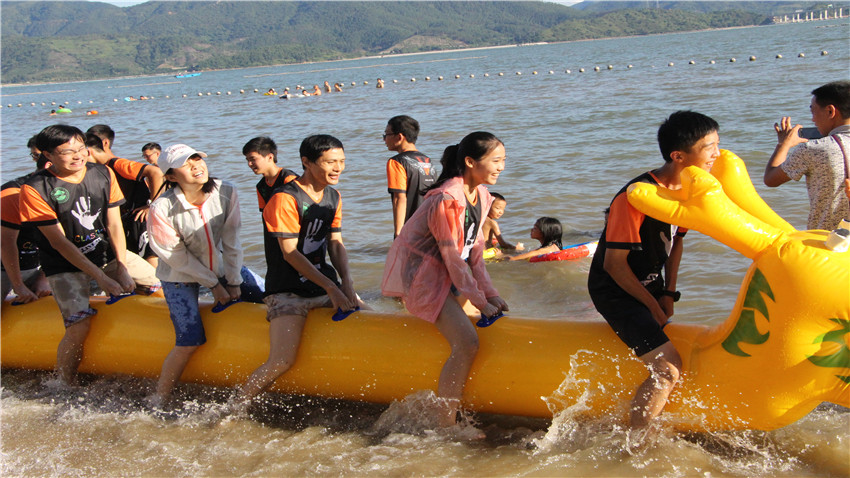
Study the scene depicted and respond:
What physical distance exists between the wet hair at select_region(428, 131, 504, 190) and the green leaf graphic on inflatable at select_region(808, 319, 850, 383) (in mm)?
1580

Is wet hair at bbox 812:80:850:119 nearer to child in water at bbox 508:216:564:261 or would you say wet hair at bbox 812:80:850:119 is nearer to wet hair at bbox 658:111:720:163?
wet hair at bbox 658:111:720:163

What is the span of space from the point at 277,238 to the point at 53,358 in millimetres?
2101

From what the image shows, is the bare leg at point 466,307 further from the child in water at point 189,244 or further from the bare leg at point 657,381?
the child in water at point 189,244

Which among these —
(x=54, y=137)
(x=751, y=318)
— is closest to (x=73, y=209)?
(x=54, y=137)

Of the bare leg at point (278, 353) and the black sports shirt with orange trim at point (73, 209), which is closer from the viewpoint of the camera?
the bare leg at point (278, 353)

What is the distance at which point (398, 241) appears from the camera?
11.3ft

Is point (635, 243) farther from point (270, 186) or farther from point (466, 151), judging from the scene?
point (270, 186)

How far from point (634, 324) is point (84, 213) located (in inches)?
127

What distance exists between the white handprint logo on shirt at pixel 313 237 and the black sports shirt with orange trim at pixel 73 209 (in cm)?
143

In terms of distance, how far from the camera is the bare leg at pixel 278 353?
12.3 ft

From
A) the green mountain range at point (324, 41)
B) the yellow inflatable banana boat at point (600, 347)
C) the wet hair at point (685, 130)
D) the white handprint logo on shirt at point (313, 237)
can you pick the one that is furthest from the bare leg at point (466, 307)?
the green mountain range at point (324, 41)

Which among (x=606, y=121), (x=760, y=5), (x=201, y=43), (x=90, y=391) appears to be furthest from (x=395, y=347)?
(x=760, y=5)

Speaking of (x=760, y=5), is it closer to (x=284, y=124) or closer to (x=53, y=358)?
(x=284, y=124)

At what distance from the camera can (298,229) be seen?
3.57m
